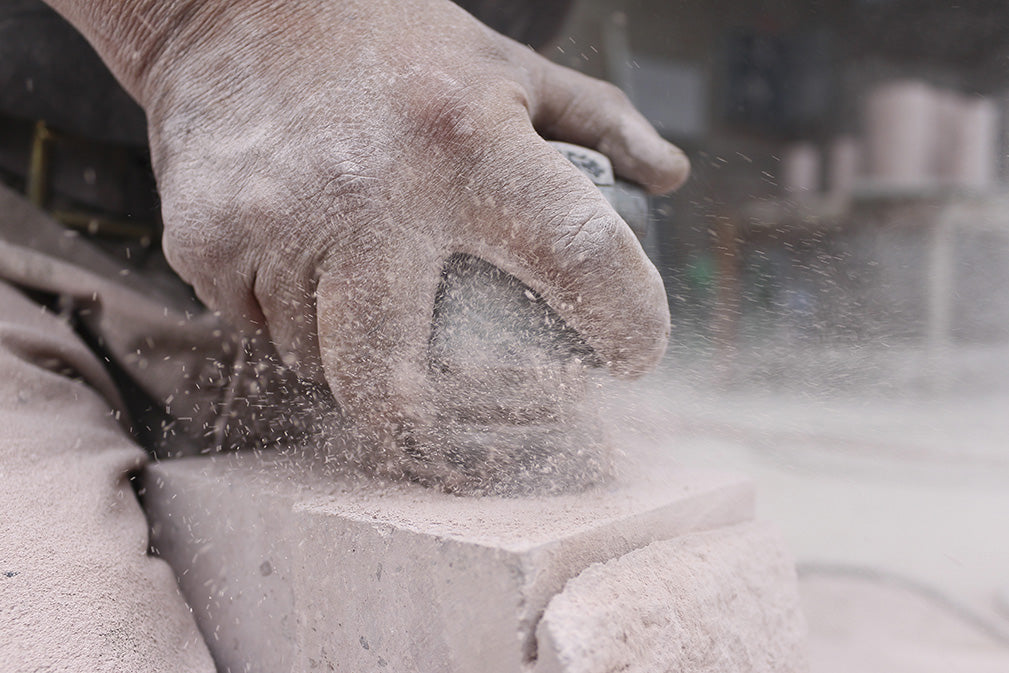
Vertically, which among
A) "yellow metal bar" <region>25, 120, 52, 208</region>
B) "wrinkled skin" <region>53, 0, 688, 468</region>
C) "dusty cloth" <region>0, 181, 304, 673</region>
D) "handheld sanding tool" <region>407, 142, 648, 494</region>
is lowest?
"dusty cloth" <region>0, 181, 304, 673</region>

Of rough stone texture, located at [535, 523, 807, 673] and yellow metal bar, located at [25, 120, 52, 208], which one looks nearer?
rough stone texture, located at [535, 523, 807, 673]

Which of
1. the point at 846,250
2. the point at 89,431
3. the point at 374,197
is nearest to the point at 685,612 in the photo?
the point at 374,197

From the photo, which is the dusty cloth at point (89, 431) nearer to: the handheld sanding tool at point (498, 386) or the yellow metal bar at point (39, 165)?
the yellow metal bar at point (39, 165)

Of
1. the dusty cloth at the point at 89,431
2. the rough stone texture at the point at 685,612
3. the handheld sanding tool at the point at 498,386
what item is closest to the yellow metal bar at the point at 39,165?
the dusty cloth at the point at 89,431

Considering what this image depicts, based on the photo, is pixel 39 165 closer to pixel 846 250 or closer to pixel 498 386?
pixel 498 386

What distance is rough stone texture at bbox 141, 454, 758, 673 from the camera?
0.45 meters

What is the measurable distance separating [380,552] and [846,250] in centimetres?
249

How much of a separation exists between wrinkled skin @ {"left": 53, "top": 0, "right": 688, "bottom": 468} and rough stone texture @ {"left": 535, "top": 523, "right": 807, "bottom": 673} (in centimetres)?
20

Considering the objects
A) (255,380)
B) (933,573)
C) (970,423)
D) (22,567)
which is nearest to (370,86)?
(255,380)

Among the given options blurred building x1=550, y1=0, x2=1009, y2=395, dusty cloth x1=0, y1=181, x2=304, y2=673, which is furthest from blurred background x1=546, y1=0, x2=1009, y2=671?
dusty cloth x1=0, y1=181, x2=304, y2=673

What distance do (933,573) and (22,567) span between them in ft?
4.47

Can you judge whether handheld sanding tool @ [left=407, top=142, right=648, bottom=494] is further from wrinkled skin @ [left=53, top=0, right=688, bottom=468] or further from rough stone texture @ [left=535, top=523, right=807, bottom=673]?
rough stone texture @ [left=535, top=523, right=807, bottom=673]

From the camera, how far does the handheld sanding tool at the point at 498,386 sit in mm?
600

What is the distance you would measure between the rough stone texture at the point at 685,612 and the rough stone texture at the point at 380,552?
0.06 ft
